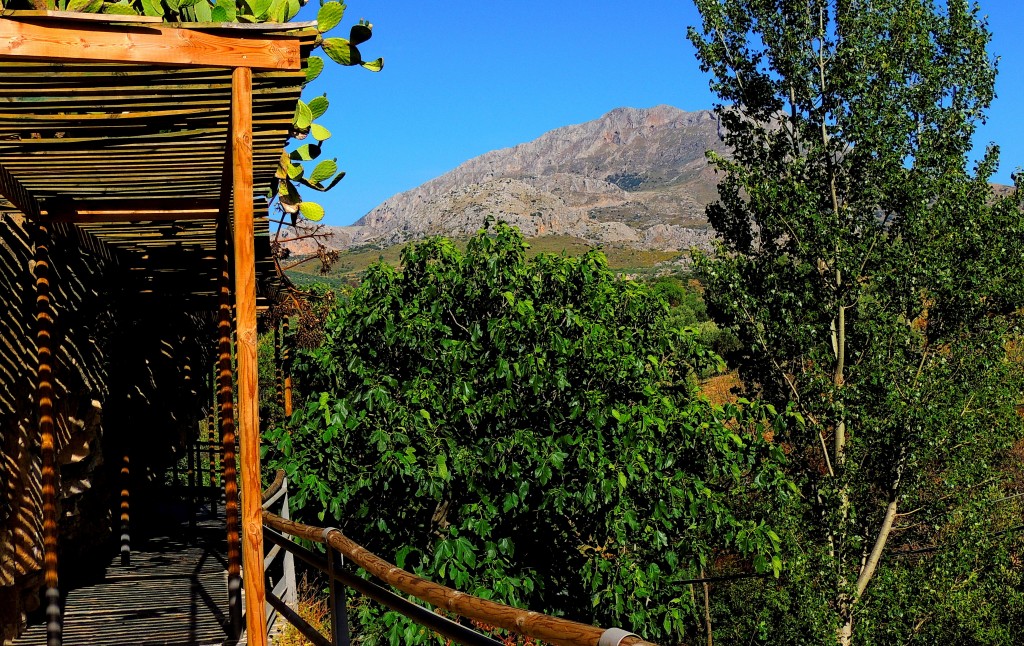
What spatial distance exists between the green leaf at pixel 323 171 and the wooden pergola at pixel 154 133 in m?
0.86

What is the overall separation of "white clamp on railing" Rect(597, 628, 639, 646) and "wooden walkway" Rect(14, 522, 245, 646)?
4136 millimetres

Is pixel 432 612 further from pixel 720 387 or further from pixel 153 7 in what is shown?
pixel 720 387

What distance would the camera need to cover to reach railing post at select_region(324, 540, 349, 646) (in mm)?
3768

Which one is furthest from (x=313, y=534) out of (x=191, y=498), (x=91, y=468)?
(x=191, y=498)

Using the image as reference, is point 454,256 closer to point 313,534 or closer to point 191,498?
Answer: point 191,498

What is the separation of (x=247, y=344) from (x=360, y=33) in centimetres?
268

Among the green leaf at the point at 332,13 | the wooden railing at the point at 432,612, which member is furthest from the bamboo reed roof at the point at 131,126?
the wooden railing at the point at 432,612

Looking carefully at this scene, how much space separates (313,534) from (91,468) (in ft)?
14.2

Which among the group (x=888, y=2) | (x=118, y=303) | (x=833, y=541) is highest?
(x=888, y=2)

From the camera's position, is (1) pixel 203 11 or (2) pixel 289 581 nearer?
(1) pixel 203 11

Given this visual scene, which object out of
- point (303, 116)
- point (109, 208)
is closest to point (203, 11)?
point (303, 116)

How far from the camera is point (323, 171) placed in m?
6.26

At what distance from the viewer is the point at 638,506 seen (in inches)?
374

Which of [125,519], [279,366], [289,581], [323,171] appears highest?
[323,171]
